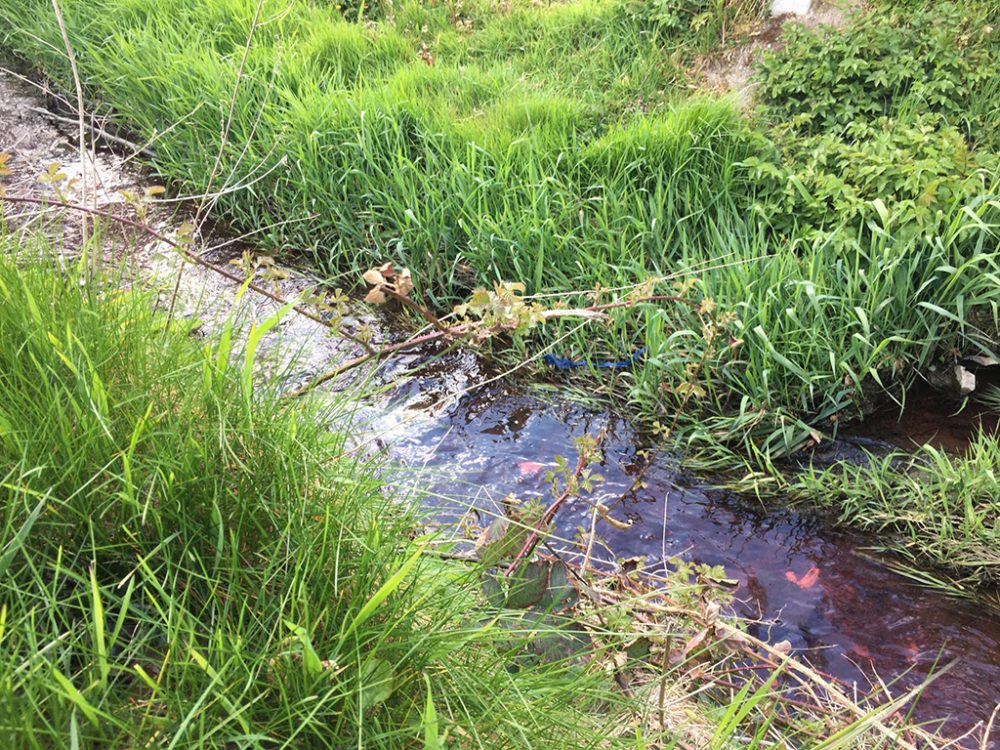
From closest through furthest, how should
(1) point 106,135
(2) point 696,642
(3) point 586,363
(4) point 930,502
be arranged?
(2) point 696,642
(4) point 930,502
(1) point 106,135
(3) point 586,363

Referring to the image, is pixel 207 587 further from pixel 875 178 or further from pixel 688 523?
pixel 875 178

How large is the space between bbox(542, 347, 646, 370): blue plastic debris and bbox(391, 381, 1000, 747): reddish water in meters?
0.21

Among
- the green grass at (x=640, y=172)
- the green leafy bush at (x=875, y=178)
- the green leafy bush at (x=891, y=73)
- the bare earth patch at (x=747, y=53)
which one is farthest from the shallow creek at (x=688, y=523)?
the bare earth patch at (x=747, y=53)

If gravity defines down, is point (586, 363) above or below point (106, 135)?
below

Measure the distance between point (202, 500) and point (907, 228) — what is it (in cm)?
297

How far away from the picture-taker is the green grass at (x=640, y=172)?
312 cm

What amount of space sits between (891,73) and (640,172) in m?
1.30

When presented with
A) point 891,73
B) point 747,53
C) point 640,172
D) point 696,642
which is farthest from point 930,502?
point 747,53

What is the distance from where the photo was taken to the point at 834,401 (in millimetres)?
3055

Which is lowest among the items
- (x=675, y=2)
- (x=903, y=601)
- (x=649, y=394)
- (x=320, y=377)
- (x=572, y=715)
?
(x=903, y=601)

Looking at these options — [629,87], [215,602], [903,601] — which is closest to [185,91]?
[629,87]

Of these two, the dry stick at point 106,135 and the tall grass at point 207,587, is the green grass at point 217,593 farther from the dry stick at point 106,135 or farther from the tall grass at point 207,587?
the dry stick at point 106,135

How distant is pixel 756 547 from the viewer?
2.77 metres

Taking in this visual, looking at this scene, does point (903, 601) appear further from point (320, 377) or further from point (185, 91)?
point (185, 91)
